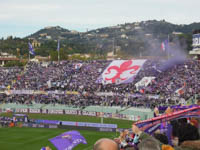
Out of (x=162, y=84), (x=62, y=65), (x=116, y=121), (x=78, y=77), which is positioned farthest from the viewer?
(x=62, y=65)

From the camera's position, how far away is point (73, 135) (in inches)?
472

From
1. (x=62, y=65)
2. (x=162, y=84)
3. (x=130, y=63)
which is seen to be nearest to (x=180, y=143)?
(x=162, y=84)

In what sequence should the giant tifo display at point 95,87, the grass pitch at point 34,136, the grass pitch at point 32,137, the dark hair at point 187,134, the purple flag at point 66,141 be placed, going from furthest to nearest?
the giant tifo display at point 95,87 → the grass pitch at point 34,136 → the grass pitch at point 32,137 → the purple flag at point 66,141 → the dark hair at point 187,134

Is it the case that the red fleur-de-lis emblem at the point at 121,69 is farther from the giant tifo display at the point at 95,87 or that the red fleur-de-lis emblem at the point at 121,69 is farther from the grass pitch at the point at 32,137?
the grass pitch at the point at 32,137

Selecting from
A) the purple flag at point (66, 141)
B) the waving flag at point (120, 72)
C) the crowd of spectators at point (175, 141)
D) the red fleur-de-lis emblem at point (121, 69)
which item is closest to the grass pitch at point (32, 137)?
the purple flag at point (66, 141)

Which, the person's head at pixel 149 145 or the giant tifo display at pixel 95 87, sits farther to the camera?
the giant tifo display at pixel 95 87

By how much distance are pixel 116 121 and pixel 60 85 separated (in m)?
22.4

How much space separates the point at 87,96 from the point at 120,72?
11.2 metres

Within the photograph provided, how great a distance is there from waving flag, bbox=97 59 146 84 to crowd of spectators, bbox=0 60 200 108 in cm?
103

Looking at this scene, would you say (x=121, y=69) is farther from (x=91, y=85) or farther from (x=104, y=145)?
(x=104, y=145)

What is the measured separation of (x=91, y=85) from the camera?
59031 mm

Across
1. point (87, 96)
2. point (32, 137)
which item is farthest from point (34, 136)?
point (87, 96)

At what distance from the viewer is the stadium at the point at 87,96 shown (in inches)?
1419

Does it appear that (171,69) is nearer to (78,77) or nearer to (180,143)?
(78,77)
